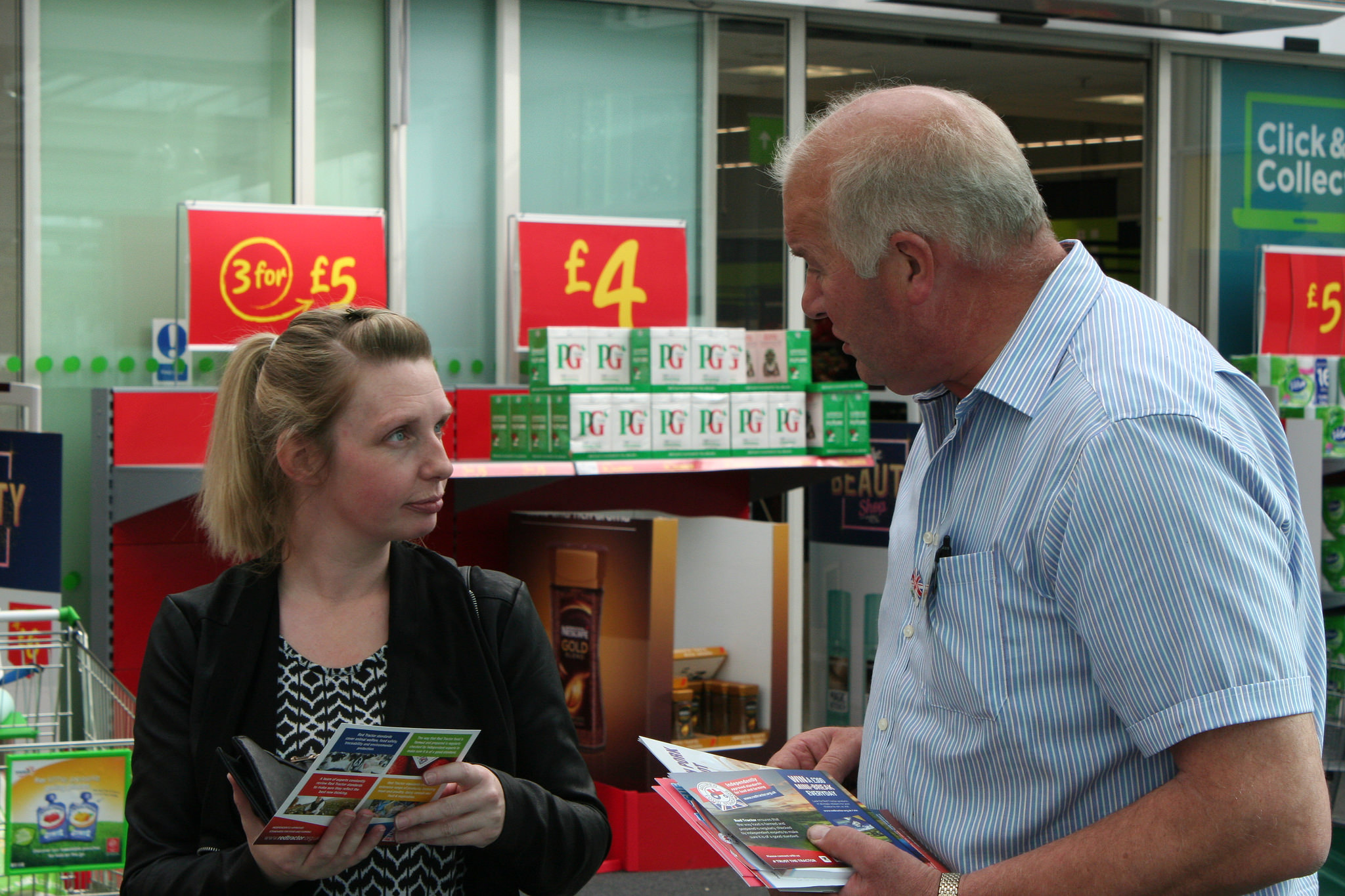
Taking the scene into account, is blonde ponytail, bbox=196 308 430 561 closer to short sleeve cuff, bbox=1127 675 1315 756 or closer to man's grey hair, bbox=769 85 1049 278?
man's grey hair, bbox=769 85 1049 278

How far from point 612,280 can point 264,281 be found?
4.82 feet

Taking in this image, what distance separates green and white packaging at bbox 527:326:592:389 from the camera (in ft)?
13.6

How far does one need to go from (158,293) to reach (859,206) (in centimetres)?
431

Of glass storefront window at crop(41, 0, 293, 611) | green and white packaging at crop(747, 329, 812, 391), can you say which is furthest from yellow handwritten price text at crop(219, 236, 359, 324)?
green and white packaging at crop(747, 329, 812, 391)

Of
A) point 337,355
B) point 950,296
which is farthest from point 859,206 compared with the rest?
point 337,355

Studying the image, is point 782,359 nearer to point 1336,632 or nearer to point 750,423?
point 750,423

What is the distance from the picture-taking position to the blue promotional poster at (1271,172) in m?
6.67

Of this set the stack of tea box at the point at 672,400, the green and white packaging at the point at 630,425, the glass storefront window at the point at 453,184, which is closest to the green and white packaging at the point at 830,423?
the stack of tea box at the point at 672,400

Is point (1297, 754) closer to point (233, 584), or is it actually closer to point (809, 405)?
point (233, 584)

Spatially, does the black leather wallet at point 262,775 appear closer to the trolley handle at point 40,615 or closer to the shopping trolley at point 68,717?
the shopping trolley at point 68,717

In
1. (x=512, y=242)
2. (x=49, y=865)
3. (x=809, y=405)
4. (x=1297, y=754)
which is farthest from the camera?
(x=512, y=242)

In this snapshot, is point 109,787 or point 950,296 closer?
point 950,296

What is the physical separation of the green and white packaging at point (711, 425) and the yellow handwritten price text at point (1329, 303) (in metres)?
3.92

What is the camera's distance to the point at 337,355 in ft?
5.75
